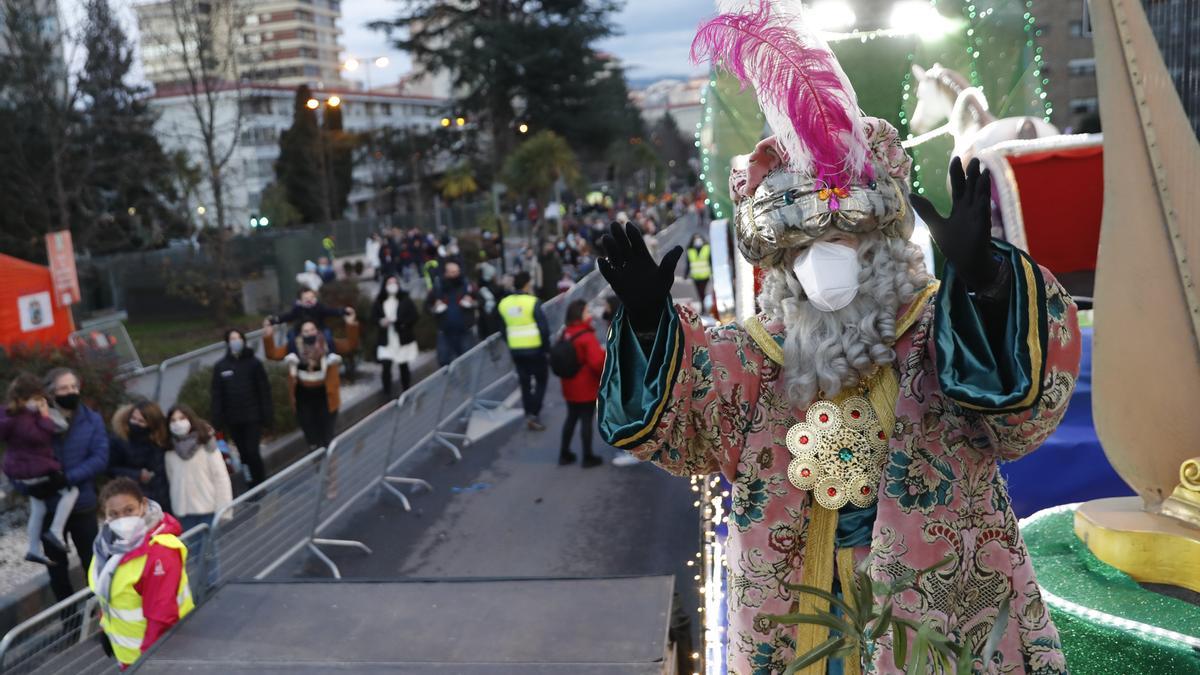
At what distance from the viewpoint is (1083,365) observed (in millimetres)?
4242

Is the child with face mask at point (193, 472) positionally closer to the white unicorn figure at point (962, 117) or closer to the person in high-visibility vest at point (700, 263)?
the white unicorn figure at point (962, 117)

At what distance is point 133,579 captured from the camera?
4.53 meters

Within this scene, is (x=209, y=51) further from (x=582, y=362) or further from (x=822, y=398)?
(x=822, y=398)

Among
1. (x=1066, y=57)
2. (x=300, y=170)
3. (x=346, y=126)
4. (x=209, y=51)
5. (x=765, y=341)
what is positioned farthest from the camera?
(x=346, y=126)

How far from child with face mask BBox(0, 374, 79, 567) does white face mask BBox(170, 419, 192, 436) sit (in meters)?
0.64

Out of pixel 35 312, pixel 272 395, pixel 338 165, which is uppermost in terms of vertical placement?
pixel 338 165

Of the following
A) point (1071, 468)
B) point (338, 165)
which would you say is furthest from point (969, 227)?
point (338, 165)

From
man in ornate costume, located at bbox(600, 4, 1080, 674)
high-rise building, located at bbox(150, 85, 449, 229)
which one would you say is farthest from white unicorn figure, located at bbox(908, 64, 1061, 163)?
high-rise building, located at bbox(150, 85, 449, 229)

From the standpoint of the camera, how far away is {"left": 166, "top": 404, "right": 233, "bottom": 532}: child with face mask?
6.41 metres

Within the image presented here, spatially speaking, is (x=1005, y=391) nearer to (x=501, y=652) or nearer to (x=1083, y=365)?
(x=501, y=652)

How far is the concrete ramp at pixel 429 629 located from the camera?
11.5 feet

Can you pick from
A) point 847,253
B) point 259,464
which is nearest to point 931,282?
point 847,253

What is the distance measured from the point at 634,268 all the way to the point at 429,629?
6.63ft

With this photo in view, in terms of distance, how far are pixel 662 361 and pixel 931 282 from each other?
2.30ft
